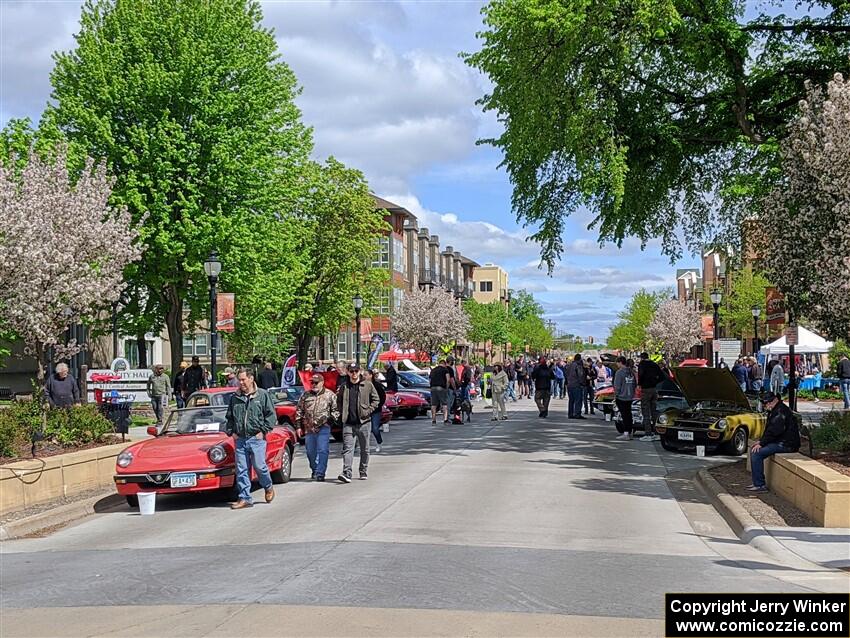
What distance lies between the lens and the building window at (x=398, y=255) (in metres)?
86.4

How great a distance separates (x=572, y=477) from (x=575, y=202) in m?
9.24

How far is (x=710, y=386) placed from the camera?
20312 mm

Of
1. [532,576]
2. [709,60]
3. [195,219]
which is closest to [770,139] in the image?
[709,60]

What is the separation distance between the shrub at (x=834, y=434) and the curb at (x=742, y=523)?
1.74 meters

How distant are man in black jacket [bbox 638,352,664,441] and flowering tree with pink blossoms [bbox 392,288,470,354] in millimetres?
61272

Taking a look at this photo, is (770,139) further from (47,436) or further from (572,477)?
(47,436)

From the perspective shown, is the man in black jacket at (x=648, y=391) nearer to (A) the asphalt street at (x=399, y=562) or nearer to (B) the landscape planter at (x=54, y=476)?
(A) the asphalt street at (x=399, y=562)

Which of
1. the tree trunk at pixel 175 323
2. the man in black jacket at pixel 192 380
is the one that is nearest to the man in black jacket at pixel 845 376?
the man in black jacket at pixel 192 380

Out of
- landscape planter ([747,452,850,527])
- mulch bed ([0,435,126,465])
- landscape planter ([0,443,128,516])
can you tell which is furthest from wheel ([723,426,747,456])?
mulch bed ([0,435,126,465])

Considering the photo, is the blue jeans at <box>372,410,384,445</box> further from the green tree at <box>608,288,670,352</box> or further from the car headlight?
the green tree at <box>608,288,670,352</box>

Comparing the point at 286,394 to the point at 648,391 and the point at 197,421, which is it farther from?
the point at 197,421

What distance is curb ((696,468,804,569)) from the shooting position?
1014 centimetres

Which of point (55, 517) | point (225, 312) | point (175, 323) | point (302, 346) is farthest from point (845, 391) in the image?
point (302, 346)

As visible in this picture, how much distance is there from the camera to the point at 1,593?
8523 millimetres
